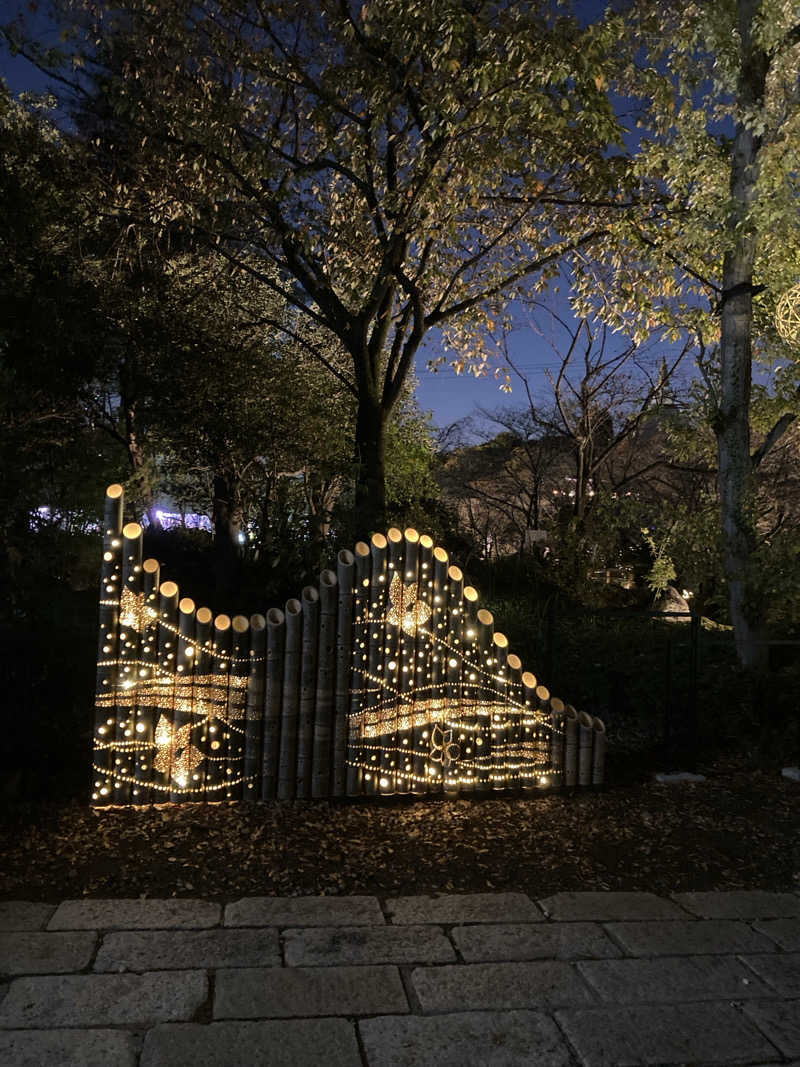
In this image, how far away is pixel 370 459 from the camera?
11773 mm

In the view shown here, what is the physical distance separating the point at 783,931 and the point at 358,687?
2774mm

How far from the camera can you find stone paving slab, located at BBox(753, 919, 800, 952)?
4.13 m

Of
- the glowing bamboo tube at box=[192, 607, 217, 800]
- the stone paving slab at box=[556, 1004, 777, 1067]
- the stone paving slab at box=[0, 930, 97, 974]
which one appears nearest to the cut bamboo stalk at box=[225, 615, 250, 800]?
the glowing bamboo tube at box=[192, 607, 217, 800]

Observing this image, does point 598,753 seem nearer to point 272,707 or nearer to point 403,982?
point 272,707

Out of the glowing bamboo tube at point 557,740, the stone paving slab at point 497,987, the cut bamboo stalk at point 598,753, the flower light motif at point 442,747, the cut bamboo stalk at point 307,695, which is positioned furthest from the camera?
the cut bamboo stalk at point 598,753

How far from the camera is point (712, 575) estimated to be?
30.9 feet

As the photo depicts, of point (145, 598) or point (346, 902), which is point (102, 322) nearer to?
point (145, 598)

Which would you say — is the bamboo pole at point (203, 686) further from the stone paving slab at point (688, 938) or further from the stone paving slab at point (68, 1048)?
the stone paving slab at point (688, 938)

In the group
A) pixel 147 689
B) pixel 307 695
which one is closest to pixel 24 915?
pixel 147 689

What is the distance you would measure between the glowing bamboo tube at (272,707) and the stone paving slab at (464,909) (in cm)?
149

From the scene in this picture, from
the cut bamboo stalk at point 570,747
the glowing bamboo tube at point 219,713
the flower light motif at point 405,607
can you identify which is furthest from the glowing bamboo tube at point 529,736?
the glowing bamboo tube at point 219,713

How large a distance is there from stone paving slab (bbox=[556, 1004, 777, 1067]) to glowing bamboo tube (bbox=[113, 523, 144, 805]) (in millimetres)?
3173

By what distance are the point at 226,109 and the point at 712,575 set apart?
7.48 meters

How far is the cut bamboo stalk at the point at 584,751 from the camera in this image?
624cm
